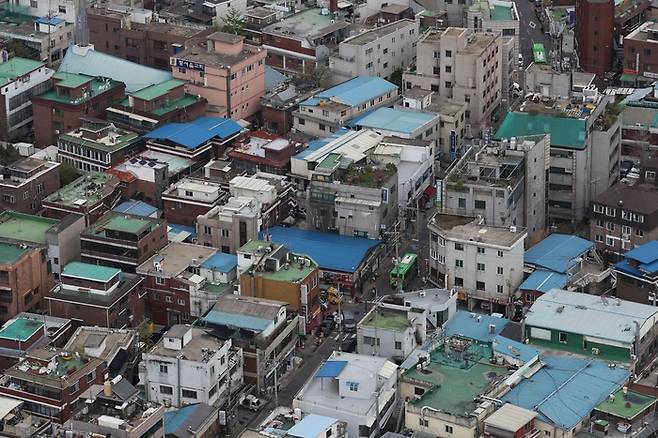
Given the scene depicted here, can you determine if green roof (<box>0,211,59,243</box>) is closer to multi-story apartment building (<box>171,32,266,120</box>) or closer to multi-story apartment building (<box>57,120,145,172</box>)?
multi-story apartment building (<box>57,120,145,172</box>)

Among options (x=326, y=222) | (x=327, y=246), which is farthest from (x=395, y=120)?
(x=327, y=246)

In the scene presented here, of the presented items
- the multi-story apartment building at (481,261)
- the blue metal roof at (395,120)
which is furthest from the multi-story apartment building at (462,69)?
the multi-story apartment building at (481,261)

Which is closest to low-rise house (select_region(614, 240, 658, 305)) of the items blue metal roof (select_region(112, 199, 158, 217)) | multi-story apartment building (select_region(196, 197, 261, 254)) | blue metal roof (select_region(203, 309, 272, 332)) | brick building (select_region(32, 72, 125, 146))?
blue metal roof (select_region(203, 309, 272, 332))

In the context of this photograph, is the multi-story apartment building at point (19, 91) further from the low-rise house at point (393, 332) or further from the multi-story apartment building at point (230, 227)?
the low-rise house at point (393, 332)

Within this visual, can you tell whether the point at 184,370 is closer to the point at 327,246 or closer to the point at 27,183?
the point at 327,246

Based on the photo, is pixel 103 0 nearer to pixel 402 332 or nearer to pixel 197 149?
pixel 197 149

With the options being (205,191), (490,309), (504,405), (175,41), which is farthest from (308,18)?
(504,405)
